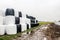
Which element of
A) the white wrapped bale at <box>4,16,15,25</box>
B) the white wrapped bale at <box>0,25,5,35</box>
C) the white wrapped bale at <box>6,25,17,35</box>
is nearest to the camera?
the white wrapped bale at <box>0,25,5,35</box>

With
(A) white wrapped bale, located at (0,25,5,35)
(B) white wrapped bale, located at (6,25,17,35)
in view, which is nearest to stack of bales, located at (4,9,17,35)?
(B) white wrapped bale, located at (6,25,17,35)

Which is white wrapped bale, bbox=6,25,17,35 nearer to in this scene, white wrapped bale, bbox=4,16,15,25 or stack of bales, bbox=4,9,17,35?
stack of bales, bbox=4,9,17,35

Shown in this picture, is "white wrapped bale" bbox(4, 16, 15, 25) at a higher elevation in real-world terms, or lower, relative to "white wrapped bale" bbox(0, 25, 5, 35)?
higher

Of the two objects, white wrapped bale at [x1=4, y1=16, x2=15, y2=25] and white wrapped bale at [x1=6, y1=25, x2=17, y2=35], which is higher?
white wrapped bale at [x1=4, y1=16, x2=15, y2=25]

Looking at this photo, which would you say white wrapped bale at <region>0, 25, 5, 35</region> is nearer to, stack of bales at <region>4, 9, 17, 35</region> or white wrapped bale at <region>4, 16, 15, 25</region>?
stack of bales at <region>4, 9, 17, 35</region>

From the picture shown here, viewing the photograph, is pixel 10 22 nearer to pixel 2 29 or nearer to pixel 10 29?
pixel 10 29

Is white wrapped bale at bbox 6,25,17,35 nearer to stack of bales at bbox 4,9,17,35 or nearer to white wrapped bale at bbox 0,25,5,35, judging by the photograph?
stack of bales at bbox 4,9,17,35

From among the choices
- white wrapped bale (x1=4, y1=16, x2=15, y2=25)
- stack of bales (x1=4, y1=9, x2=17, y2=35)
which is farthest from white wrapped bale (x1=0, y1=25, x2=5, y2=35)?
white wrapped bale (x1=4, y1=16, x2=15, y2=25)

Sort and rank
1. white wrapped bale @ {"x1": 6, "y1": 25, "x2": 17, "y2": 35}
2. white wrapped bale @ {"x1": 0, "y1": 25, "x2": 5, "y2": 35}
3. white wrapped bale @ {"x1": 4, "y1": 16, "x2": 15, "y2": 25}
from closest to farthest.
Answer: white wrapped bale @ {"x1": 0, "y1": 25, "x2": 5, "y2": 35} < white wrapped bale @ {"x1": 6, "y1": 25, "x2": 17, "y2": 35} < white wrapped bale @ {"x1": 4, "y1": 16, "x2": 15, "y2": 25}

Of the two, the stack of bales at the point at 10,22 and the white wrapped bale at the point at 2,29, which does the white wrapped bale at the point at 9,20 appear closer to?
the stack of bales at the point at 10,22

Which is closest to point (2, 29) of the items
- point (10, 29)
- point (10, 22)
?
point (10, 29)

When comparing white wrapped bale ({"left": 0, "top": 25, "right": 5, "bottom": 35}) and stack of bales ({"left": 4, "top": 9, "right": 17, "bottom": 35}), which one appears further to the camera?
stack of bales ({"left": 4, "top": 9, "right": 17, "bottom": 35})

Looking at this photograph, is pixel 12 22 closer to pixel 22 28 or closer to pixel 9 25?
pixel 9 25

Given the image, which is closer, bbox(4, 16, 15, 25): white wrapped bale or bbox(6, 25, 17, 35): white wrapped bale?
bbox(6, 25, 17, 35): white wrapped bale
